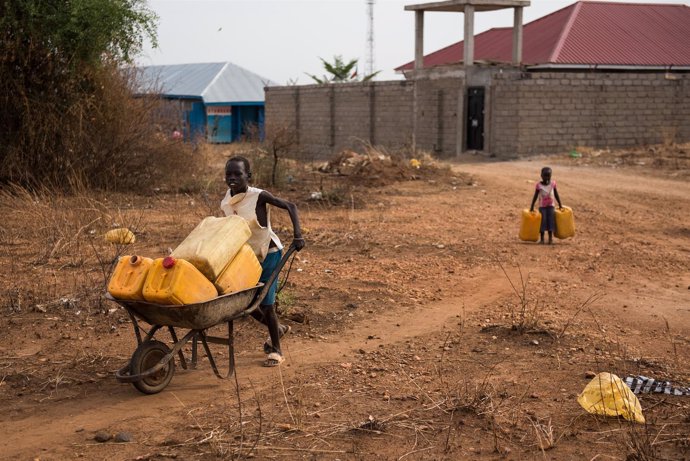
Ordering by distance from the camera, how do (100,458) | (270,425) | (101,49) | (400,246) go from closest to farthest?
(100,458)
(270,425)
(400,246)
(101,49)

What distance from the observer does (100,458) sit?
3902 millimetres

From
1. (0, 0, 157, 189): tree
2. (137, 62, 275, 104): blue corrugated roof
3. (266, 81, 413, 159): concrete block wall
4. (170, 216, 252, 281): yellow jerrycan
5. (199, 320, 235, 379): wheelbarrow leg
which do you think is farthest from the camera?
(137, 62, 275, 104): blue corrugated roof

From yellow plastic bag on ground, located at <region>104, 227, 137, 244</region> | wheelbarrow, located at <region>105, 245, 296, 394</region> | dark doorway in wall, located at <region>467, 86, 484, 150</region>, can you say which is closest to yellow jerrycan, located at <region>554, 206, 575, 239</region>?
yellow plastic bag on ground, located at <region>104, 227, 137, 244</region>

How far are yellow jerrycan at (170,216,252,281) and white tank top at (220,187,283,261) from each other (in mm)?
310

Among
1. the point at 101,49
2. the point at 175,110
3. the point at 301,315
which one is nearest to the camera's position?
the point at 301,315

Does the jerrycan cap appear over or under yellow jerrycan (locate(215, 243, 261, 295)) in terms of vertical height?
over

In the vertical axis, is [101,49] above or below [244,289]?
above

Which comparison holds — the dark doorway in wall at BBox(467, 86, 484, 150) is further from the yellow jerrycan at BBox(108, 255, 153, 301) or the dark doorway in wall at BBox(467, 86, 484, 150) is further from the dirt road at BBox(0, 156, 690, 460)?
the yellow jerrycan at BBox(108, 255, 153, 301)

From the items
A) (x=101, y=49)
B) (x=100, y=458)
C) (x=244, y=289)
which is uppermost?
(x=101, y=49)

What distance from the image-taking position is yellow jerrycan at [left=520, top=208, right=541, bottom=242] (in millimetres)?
9828

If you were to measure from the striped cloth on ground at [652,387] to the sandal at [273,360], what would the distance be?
2.09 meters

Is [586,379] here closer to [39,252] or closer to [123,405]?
[123,405]

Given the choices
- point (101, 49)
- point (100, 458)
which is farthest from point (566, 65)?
point (100, 458)

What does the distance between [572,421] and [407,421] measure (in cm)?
84
